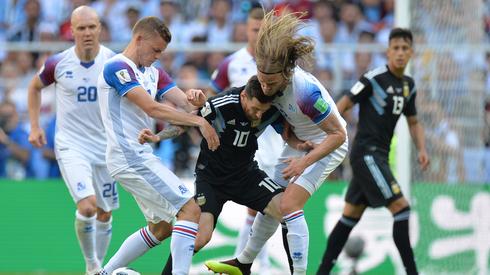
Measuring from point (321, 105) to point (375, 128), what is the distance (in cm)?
285

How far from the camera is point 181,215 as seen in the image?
8352 millimetres

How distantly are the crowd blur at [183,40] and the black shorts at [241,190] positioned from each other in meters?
4.82

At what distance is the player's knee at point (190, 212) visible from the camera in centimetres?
831

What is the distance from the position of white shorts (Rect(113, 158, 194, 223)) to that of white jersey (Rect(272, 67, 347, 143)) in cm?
109

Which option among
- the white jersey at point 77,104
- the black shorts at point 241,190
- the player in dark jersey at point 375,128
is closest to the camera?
the black shorts at point 241,190

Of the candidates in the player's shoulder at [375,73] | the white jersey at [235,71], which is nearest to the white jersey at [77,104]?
the white jersey at [235,71]

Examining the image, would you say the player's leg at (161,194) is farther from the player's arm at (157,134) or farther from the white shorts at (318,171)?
the white shorts at (318,171)

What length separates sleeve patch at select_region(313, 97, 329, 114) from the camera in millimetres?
8266

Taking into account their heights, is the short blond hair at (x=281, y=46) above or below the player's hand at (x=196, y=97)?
above

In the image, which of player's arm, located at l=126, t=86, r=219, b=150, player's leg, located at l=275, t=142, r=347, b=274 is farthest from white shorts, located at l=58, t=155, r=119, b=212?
player's leg, located at l=275, t=142, r=347, b=274

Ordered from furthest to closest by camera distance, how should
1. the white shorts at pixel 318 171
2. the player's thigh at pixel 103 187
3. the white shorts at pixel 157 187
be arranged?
the player's thigh at pixel 103 187 → the white shorts at pixel 318 171 → the white shorts at pixel 157 187

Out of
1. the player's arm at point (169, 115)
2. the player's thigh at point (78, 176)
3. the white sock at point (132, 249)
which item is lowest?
the white sock at point (132, 249)

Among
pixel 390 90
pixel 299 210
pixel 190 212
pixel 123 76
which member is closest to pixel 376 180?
pixel 390 90

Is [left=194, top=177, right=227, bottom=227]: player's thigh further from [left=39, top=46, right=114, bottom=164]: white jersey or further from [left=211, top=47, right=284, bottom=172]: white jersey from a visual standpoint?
[left=211, top=47, right=284, bottom=172]: white jersey
